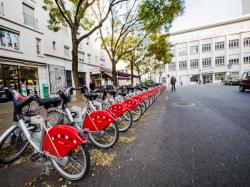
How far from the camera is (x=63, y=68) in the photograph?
17.5 metres

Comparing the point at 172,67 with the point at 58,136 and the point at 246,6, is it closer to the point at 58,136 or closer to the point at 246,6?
the point at 246,6

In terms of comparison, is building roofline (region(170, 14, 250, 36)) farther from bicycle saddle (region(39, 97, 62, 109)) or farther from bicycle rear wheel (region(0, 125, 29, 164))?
bicycle rear wheel (region(0, 125, 29, 164))

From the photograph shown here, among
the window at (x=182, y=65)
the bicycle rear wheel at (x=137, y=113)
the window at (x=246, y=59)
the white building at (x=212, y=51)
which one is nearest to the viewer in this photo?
the bicycle rear wheel at (x=137, y=113)

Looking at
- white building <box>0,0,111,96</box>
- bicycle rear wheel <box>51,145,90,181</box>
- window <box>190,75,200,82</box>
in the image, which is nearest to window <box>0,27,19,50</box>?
white building <box>0,0,111,96</box>

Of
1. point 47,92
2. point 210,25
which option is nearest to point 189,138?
point 47,92

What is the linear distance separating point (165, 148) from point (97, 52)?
2478cm

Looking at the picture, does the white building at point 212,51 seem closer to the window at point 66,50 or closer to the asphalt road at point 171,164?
the window at point 66,50

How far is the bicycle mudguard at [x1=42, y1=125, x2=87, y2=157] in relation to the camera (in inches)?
80.0

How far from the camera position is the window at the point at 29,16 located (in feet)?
44.5

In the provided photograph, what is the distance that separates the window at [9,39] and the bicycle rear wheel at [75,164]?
1317 centimetres

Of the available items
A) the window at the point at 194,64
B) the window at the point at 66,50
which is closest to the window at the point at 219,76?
the window at the point at 194,64

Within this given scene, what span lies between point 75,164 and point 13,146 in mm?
1520

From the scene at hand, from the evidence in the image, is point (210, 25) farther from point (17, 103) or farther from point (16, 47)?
point (17, 103)

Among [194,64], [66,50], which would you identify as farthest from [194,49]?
[66,50]
